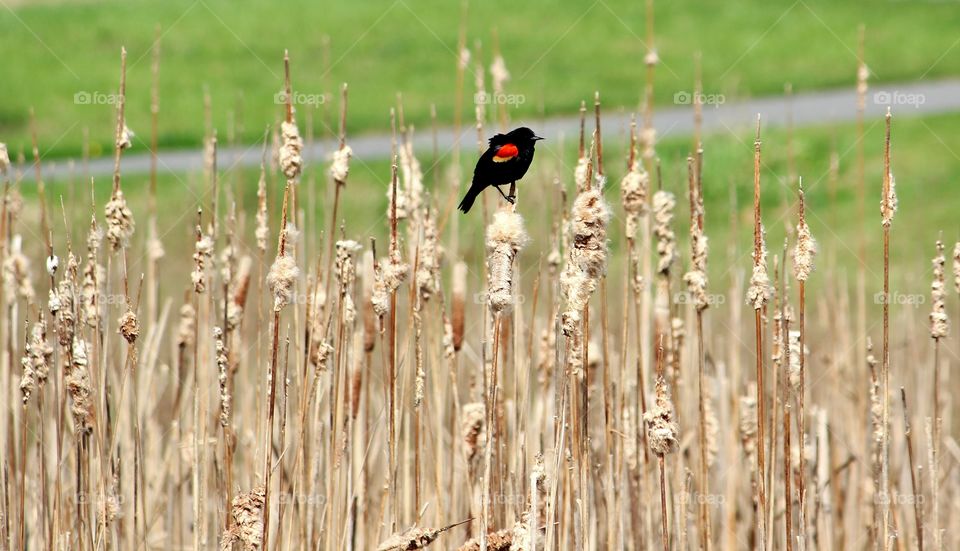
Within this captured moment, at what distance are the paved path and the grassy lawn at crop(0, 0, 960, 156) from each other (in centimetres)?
17

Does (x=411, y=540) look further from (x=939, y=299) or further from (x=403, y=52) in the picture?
(x=403, y=52)

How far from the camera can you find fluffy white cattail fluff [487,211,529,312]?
1869 mm

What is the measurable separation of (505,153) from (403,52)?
11278 millimetres

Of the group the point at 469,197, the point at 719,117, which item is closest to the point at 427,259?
the point at 469,197

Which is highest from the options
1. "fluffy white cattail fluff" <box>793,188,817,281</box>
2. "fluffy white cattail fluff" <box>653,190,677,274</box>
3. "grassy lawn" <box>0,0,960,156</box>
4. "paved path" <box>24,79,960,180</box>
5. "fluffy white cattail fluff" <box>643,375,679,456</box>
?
"grassy lawn" <box>0,0,960,156</box>

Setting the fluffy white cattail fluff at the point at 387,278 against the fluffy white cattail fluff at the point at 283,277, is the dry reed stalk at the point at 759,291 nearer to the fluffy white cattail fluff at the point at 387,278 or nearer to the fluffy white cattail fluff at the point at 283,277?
the fluffy white cattail fluff at the point at 387,278

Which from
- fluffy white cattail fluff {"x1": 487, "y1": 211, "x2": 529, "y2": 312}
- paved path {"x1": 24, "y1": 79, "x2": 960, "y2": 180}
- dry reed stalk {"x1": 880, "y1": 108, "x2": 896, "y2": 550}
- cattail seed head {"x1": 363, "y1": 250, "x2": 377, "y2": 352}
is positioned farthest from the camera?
paved path {"x1": 24, "y1": 79, "x2": 960, "y2": 180}

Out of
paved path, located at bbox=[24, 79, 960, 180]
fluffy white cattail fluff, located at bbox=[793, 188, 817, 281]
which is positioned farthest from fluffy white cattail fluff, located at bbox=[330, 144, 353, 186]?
paved path, located at bbox=[24, 79, 960, 180]

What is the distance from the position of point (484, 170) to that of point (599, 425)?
1.37m

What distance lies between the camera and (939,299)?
2240 millimetres

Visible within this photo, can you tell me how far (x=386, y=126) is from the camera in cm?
1134

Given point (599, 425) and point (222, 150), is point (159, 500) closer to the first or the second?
point (599, 425)

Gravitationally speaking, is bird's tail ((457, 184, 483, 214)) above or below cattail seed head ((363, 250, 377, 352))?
above

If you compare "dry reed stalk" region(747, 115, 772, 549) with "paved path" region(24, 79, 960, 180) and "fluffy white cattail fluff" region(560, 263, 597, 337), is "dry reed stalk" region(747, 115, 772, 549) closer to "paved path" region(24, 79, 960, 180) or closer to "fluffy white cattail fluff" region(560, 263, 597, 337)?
"fluffy white cattail fluff" region(560, 263, 597, 337)
